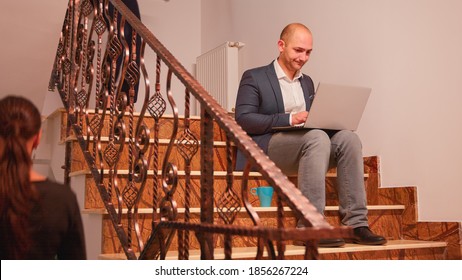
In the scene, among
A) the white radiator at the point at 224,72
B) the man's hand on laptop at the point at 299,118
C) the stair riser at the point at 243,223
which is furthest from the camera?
the white radiator at the point at 224,72

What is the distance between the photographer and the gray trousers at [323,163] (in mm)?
2502

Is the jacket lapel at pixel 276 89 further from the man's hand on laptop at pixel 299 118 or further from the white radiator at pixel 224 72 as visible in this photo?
the white radiator at pixel 224 72

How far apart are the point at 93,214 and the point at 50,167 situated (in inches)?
24.8

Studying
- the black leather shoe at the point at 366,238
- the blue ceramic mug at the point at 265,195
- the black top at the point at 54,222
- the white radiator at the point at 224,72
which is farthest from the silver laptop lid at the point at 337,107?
the white radiator at the point at 224,72

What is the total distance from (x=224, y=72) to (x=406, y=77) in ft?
6.47

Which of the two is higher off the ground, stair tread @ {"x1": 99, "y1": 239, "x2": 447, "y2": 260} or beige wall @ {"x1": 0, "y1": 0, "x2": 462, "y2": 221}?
beige wall @ {"x1": 0, "y1": 0, "x2": 462, "y2": 221}

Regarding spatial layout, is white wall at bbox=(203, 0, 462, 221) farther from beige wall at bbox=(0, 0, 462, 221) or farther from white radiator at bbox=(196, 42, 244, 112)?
white radiator at bbox=(196, 42, 244, 112)

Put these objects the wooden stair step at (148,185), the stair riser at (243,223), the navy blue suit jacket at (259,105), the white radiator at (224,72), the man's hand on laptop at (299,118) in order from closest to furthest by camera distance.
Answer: the stair riser at (243,223) → the wooden stair step at (148,185) → the man's hand on laptop at (299,118) → the navy blue suit jacket at (259,105) → the white radiator at (224,72)

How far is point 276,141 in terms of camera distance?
2709 millimetres

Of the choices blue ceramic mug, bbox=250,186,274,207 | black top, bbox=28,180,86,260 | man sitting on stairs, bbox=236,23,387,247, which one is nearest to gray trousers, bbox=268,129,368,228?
man sitting on stairs, bbox=236,23,387,247

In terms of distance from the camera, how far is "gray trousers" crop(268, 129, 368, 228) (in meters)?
2.50

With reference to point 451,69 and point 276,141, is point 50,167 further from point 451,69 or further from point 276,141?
point 451,69

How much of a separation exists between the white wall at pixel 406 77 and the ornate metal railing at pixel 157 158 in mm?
969

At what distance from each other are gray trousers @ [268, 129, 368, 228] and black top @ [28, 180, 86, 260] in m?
1.33
